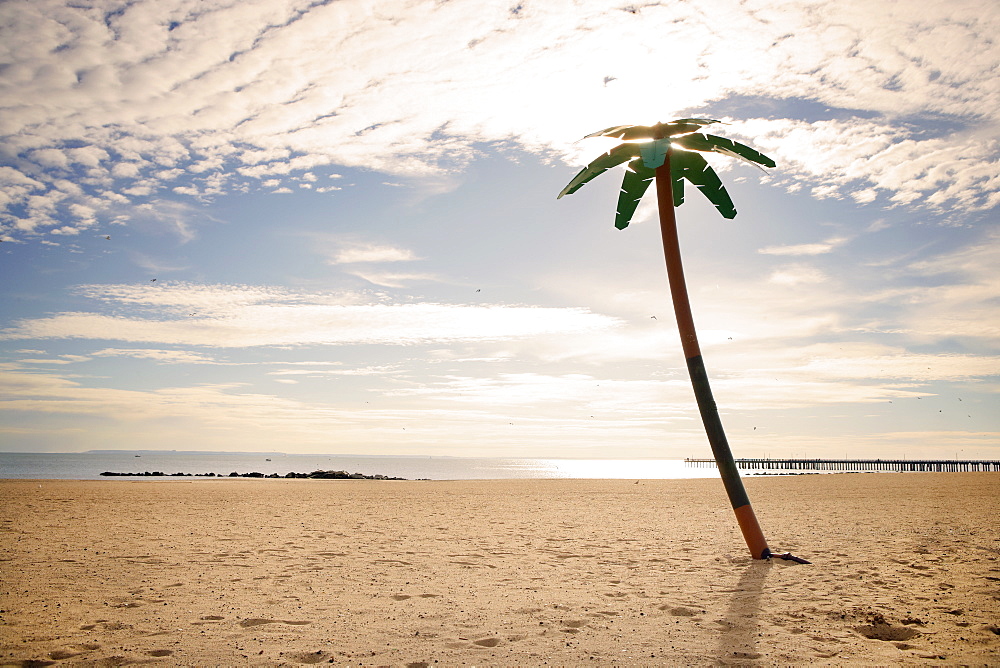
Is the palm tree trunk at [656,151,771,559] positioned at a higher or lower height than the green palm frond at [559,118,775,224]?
lower

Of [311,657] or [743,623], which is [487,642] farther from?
[743,623]

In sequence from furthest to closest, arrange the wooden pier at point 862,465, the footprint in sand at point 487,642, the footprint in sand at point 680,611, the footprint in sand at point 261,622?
1. the wooden pier at point 862,465
2. the footprint in sand at point 680,611
3. the footprint in sand at point 261,622
4. the footprint in sand at point 487,642

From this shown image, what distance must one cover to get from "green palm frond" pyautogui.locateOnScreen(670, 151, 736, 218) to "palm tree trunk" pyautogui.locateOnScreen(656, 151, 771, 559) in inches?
10.3

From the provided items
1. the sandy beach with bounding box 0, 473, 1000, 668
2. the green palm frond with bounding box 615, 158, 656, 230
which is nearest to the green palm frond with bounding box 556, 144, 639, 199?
the green palm frond with bounding box 615, 158, 656, 230

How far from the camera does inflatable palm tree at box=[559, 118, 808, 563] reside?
958 centimetres

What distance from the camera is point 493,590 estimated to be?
8141 millimetres

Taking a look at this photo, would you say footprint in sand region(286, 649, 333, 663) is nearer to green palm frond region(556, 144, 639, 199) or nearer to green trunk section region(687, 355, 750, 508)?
green trunk section region(687, 355, 750, 508)

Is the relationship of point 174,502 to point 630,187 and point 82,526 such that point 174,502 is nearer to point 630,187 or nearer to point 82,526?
point 82,526

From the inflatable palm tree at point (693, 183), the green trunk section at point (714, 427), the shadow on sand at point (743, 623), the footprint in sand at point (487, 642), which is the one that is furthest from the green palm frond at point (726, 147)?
the footprint in sand at point (487, 642)

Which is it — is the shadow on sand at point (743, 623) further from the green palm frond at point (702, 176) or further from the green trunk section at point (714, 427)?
the green palm frond at point (702, 176)

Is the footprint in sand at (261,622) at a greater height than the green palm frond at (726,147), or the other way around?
the green palm frond at (726,147)

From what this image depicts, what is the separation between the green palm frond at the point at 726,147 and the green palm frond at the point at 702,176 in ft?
0.95

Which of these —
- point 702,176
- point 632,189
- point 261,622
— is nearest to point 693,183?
point 702,176

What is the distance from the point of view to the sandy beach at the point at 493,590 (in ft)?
19.0
